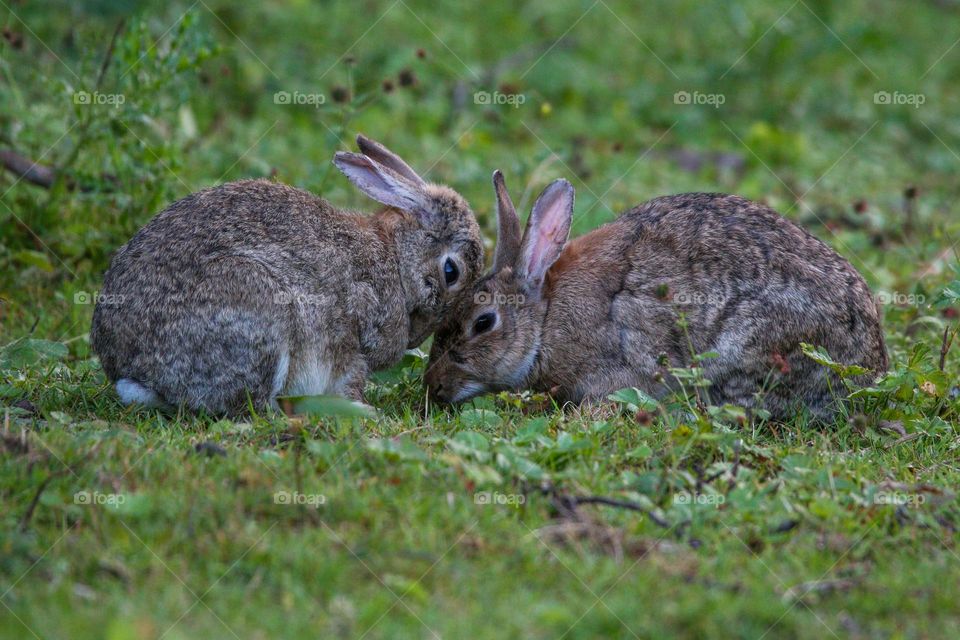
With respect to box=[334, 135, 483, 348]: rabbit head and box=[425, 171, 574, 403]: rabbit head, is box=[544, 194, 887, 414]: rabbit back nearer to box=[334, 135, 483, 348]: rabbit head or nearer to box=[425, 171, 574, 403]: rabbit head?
box=[425, 171, 574, 403]: rabbit head

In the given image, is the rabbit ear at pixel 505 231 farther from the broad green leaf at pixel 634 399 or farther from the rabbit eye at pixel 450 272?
the broad green leaf at pixel 634 399

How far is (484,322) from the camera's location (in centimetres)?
779

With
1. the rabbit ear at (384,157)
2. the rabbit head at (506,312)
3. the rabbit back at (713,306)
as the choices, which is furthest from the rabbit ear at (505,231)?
the rabbit ear at (384,157)

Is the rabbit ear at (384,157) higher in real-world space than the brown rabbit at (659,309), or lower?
higher

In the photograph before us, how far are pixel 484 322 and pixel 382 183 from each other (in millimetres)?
1144

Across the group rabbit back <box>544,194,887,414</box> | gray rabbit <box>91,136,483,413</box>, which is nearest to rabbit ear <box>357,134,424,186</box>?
gray rabbit <box>91,136,483,413</box>

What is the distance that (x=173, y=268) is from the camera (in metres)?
6.77

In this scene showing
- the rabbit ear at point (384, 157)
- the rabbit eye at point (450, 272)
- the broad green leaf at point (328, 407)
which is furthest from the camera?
the rabbit ear at point (384, 157)

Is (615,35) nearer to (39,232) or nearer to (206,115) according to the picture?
(206,115)

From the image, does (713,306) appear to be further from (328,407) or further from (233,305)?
(233,305)

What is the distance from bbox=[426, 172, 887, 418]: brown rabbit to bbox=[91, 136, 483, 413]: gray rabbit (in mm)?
465

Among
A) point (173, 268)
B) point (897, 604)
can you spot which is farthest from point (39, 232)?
point (897, 604)

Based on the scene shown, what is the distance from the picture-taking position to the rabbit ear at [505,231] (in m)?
7.71

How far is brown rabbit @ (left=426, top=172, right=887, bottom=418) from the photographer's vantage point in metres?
7.18
